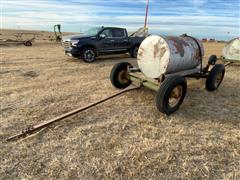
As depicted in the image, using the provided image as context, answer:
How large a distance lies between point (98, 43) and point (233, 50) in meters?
6.28

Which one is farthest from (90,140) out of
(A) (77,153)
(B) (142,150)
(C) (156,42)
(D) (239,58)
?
(D) (239,58)

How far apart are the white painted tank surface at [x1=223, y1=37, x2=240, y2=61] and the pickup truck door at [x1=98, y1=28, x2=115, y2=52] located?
18.0 feet

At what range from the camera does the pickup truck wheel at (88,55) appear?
11169mm

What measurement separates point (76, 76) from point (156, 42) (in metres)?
3.70

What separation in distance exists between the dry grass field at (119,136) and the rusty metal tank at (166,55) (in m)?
0.75

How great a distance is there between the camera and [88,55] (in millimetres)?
11281

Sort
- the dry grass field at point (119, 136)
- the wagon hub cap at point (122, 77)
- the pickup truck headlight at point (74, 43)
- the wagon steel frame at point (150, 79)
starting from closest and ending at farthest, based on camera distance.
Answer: the dry grass field at point (119, 136), the wagon steel frame at point (150, 79), the wagon hub cap at point (122, 77), the pickup truck headlight at point (74, 43)

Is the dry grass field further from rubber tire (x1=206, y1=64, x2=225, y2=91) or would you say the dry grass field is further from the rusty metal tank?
the rusty metal tank

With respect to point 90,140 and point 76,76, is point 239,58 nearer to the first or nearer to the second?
point 76,76

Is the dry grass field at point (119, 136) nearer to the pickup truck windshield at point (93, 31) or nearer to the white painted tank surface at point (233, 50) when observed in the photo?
the white painted tank surface at point (233, 50)

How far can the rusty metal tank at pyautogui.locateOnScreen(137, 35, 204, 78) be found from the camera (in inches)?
216

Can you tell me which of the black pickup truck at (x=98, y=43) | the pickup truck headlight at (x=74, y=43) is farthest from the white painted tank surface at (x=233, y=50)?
the pickup truck headlight at (x=74, y=43)

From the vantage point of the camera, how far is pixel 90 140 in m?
3.85

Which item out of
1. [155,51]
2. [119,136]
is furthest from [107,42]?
[119,136]
